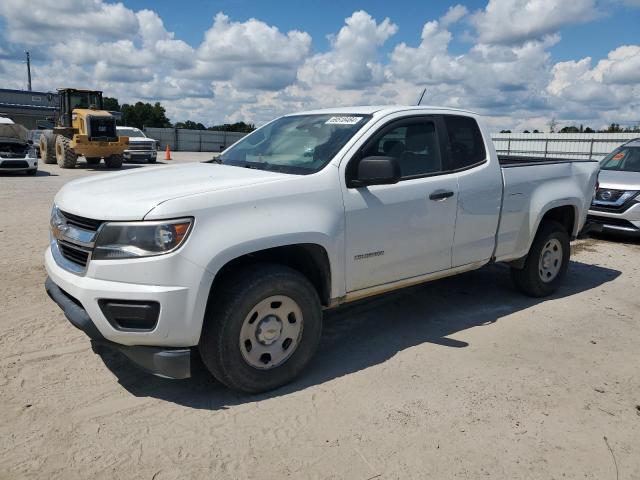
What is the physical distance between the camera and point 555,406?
3574 millimetres

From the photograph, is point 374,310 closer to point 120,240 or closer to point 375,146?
point 375,146

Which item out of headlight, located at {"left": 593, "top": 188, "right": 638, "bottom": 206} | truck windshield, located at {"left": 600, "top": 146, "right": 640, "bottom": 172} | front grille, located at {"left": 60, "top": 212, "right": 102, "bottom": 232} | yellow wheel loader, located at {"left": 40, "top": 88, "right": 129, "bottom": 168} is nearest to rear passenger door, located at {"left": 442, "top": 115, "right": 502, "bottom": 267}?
front grille, located at {"left": 60, "top": 212, "right": 102, "bottom": 232}

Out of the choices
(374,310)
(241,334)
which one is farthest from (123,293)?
(374,310)

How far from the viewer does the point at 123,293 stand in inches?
122

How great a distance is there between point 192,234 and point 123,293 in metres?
0.52

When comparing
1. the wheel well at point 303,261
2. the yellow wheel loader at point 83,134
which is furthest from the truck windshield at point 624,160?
the yellow wheel loader at point 83,134

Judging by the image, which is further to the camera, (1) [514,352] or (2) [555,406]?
(1) [514,352]

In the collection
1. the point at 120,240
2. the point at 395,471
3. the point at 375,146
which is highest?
the point at 375,146

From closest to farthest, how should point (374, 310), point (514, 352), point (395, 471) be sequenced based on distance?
point (395, 471) < point (514, 352) < point (374, 310)

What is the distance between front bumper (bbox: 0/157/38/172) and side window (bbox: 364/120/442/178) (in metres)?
16.5

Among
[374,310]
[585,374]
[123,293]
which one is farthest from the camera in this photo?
[374,310]

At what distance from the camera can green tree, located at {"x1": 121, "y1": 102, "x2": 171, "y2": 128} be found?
251ft

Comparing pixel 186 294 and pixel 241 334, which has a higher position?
pixel 186 294

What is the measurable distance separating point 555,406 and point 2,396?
11.8 feet
